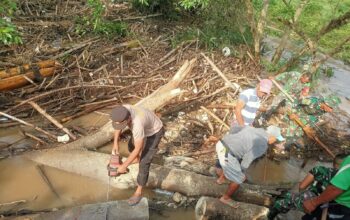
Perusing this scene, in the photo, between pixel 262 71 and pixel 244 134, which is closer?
A: pixel 244 134

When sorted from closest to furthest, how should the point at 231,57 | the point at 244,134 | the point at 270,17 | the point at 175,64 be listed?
the point at 244,134, the point at 175,64, the point at 231,57, the point at 270,17

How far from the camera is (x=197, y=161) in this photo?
617 centimetres

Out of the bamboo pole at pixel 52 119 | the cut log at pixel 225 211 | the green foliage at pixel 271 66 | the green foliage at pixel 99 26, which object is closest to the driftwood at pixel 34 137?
the bamboo pole at pixel 52 119

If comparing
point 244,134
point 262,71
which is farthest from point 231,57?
point 244,134

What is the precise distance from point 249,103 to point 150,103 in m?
2.09

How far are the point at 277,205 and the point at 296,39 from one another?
10290 millimetres

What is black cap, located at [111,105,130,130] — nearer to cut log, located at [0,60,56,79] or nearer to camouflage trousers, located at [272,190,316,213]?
camouflage trousers, located at [272,190,316,213]

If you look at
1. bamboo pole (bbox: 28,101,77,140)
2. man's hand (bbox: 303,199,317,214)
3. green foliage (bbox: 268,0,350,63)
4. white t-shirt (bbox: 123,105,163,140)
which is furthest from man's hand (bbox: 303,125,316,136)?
green foliage (bbox: 268,0,350,63)

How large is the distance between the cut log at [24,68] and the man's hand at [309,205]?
604 cm

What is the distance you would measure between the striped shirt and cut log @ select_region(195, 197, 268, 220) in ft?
4.55

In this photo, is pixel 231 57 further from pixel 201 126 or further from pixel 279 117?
pixel 201 126

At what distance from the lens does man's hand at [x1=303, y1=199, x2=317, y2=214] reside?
13.3 feet

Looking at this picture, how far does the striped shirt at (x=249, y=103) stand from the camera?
5.45 meters

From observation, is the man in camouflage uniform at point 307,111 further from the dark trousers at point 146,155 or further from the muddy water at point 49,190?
the dark trousers at point 146,155
